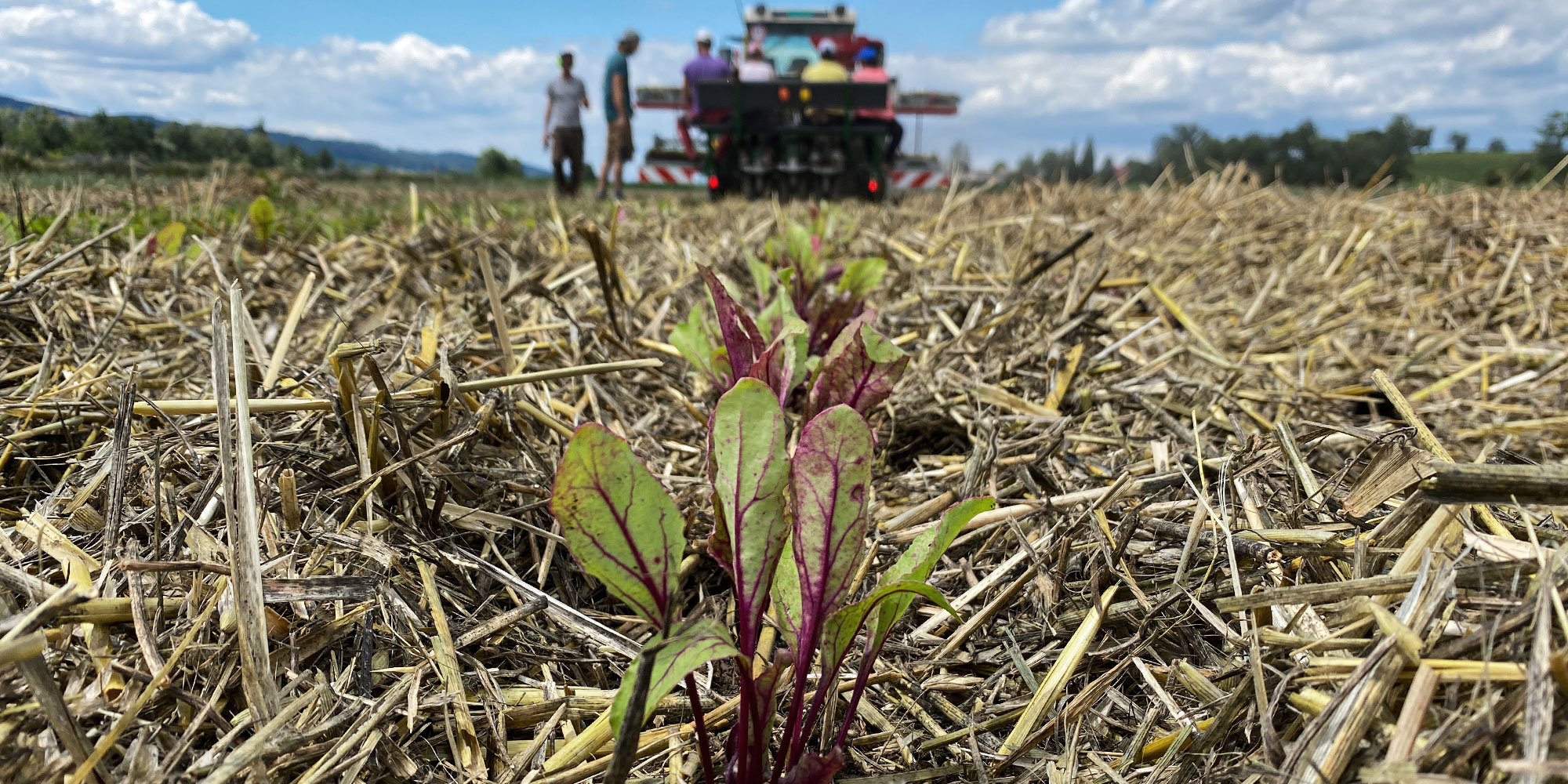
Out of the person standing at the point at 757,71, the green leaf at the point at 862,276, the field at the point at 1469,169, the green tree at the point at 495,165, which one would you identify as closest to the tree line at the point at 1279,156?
the field at the point at 1469,169

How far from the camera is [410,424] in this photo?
3.69ft

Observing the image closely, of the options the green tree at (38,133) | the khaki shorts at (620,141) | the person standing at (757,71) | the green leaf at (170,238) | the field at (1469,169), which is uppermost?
the person standing at (757,71)

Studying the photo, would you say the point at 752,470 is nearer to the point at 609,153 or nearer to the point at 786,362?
the point at 786,362

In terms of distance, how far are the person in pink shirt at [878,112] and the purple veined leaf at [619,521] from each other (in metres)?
8.05

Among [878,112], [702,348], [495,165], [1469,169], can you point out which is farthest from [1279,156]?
[495,165]

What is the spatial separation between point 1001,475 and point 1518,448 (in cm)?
129

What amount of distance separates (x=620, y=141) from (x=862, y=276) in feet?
24.8

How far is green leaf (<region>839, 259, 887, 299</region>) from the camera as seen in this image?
1924 millimetres

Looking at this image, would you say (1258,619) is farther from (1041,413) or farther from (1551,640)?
(1041,413)

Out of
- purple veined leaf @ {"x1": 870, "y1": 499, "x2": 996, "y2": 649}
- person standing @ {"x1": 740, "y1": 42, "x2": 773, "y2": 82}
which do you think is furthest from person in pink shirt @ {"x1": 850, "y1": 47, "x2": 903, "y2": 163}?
purple veined leaf @ {"x1": 870, "y1": 499, "x2": 996, "y2": 649}

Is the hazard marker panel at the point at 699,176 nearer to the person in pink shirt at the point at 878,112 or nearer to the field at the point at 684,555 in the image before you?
the person in pink shirt at the point at 878,112

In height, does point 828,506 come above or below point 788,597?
above

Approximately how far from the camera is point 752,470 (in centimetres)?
68

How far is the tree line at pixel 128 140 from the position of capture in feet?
10.7
